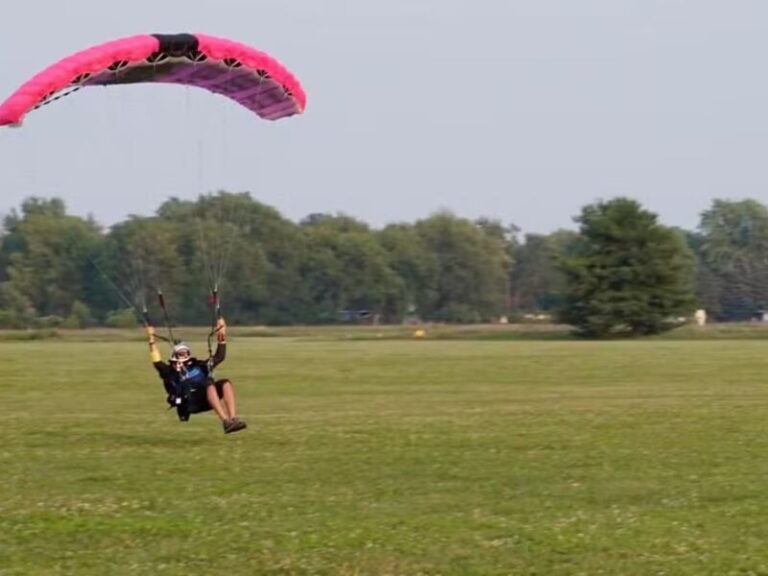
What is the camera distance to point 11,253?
96125 mm

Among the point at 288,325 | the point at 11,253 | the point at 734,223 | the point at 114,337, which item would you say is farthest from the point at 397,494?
the point at 734,223

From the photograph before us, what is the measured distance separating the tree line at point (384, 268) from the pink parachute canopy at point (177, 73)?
2.39m

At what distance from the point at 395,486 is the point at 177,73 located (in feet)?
21.4

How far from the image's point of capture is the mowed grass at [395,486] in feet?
33.2

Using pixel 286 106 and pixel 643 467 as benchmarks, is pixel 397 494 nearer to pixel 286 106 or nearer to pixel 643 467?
pixel 643 467

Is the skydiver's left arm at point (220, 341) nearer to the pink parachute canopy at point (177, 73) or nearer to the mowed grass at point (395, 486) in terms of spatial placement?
the mowed grass at point (395, 486)

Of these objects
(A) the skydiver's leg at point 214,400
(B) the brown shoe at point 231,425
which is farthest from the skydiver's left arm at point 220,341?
(B) the brown shoe at point 231,425

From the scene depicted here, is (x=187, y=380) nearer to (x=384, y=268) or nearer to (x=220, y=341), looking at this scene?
(x=220, y=341)

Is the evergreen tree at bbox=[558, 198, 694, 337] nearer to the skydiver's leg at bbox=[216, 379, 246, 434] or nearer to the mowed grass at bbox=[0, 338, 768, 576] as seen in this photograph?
the mowed grass at bbox=[0, 338, 768, 576]

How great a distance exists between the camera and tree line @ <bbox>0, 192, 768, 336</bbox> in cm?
5706

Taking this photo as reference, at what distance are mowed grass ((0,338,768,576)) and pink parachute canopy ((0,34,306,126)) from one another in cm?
418

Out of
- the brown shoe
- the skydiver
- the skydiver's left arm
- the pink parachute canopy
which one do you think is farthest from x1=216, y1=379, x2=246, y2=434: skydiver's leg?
the pink parachute canopy

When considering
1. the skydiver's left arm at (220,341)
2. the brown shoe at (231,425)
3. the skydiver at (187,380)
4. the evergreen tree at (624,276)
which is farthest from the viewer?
the evergreen tree at (624,276)

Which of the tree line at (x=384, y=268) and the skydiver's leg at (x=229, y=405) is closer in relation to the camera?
the skydiver's leg at (x=229, y=405)
